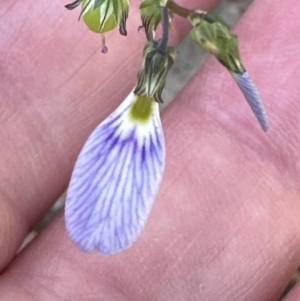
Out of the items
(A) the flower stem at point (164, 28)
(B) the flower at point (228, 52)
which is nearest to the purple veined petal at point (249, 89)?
(B) the flower at point (228, 52)

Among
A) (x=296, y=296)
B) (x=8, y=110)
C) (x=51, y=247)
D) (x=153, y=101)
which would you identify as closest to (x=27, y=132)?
(x=8, y=110)

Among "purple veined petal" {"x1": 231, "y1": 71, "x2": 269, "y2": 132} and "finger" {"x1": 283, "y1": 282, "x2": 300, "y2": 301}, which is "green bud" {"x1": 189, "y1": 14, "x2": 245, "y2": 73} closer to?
"purple veined petal" {"x1": 231, "y1": 71, "x2": 269, "y2": 132}

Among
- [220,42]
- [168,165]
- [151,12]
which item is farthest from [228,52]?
[168,165]

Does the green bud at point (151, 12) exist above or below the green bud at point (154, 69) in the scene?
above

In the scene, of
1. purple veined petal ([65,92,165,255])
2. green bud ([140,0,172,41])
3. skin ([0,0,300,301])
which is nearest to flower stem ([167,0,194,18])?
green bud ([140,0,172,41])

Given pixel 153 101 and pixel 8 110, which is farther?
pixel 8 110

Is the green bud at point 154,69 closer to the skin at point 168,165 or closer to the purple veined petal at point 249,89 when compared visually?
the purple veined petal at point 249,89

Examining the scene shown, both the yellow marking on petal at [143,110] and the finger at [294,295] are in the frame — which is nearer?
the yellow marking on petal at [143,110]

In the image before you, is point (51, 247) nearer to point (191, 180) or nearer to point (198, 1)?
point (191, 180)
